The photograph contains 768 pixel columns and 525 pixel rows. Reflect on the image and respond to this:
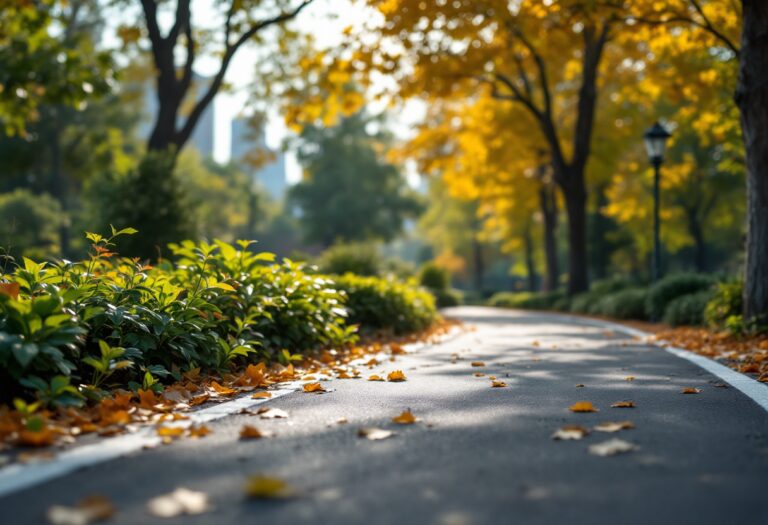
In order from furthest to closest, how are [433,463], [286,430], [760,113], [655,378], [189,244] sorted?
[760,113]
[189,244]
[655,378]
[286,430]
[433,463]

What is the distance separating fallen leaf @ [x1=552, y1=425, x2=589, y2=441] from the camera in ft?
13.5

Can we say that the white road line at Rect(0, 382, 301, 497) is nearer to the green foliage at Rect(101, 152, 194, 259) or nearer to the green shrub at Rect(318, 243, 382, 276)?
the green foliage at Rect(101, 152, 194, 259)

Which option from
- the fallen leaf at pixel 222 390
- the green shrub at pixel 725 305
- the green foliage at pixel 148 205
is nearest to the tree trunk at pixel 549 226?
the green foliage at pixel 148 205

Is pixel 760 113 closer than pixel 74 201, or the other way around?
pixel 760 113

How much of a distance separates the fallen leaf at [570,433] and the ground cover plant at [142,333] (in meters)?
2.40

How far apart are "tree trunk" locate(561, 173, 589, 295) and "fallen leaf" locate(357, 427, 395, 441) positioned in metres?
20.4

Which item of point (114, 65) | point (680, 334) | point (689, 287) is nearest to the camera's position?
point (680, 334)

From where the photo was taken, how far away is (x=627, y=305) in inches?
746

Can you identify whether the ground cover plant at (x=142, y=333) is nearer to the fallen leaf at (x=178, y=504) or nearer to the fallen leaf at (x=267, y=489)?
the fallen leaf at (x=178, y=504)

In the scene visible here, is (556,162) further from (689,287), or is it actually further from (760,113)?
(760,113)

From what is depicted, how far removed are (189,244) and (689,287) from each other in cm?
1211

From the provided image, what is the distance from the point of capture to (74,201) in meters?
55.1

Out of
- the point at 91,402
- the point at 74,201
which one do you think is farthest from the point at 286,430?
the point at 74,201

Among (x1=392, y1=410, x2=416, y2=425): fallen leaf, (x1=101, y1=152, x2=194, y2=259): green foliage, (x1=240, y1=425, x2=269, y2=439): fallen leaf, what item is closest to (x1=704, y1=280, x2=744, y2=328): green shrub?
(x1=392, y1=410, x2=416, y2=425): fallen leaf
